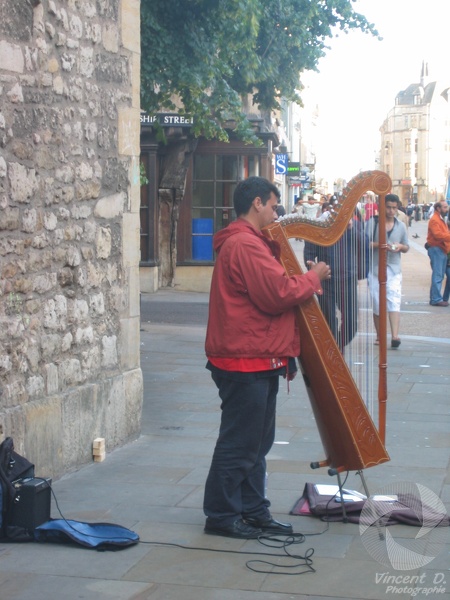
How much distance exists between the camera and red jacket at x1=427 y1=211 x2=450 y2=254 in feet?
59.3

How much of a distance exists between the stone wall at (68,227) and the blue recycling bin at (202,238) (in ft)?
41.5

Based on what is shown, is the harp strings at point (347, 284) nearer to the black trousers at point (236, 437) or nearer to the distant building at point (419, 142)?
the black trousers at point (236, 437)

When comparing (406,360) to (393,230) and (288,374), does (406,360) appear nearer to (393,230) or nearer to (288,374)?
(393,230)

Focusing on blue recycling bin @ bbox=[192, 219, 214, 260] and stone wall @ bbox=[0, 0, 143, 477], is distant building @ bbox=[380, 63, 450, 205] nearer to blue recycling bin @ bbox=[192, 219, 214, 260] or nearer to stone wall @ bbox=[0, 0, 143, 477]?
blue recycling bin @ bbox=[192, 219, 214, 260]

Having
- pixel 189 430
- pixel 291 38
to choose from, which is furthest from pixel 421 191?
pixel 189 430

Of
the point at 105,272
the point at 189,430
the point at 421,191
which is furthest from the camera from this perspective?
the point at 421,191

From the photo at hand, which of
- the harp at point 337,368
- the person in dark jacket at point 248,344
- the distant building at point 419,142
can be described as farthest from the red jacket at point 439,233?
the distant building at point 419,142

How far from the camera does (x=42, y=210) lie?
20.9 feet

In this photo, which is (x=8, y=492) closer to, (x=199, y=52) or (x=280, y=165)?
(x=199, y=52)

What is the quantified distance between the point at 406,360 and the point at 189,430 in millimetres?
4319

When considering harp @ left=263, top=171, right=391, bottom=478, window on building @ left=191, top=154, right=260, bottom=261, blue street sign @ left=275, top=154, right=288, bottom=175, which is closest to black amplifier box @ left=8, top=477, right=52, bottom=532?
harp @ left=263, top=171, right=391, bottom=478

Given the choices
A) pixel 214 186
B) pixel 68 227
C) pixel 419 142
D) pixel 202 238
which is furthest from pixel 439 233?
pixel 419 142

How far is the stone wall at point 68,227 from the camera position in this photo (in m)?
6.01

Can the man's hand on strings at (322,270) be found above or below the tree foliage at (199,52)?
below
